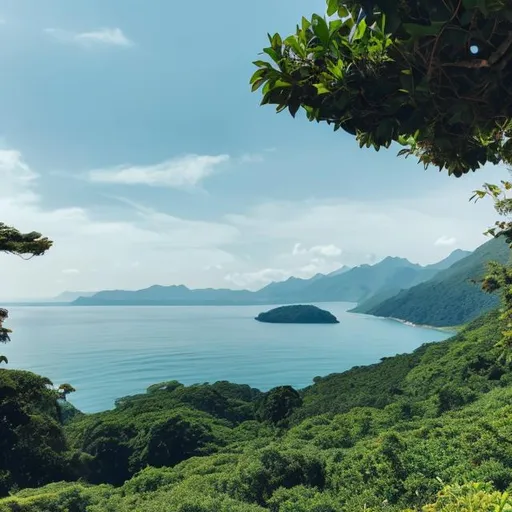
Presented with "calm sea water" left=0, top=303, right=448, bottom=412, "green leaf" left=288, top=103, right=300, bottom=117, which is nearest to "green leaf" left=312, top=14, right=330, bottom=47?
"green leaf" left=288, top=103, right=300, bottom=117

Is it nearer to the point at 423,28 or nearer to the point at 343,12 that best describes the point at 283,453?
the point at 343,12

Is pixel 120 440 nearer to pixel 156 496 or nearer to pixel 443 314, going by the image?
pixel 156 496

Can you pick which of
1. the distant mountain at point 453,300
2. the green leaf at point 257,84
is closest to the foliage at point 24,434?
the green leaf at point 257,84

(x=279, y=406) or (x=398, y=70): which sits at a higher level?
(x=398, y=70)

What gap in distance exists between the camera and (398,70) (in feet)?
7.35

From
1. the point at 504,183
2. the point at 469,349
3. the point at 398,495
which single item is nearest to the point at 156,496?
the point at 398,495

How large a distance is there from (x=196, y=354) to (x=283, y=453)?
101752mm

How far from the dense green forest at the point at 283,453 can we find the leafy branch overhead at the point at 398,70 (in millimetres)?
2897

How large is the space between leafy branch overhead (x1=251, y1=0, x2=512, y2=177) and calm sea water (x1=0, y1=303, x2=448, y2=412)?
258 ft

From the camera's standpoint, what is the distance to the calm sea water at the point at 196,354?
86688mm

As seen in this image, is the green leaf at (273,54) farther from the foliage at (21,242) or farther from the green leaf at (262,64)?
the foliage at (21,242)

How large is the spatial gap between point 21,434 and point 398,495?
590 inches

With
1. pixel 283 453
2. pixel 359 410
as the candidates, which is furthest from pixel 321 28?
pixel 359 410

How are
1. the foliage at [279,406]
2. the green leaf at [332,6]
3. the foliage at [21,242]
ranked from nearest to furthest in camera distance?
1. the green leaf at [332,6]
2. the foliage at [21,242]
3. the foliage at [279,406]
